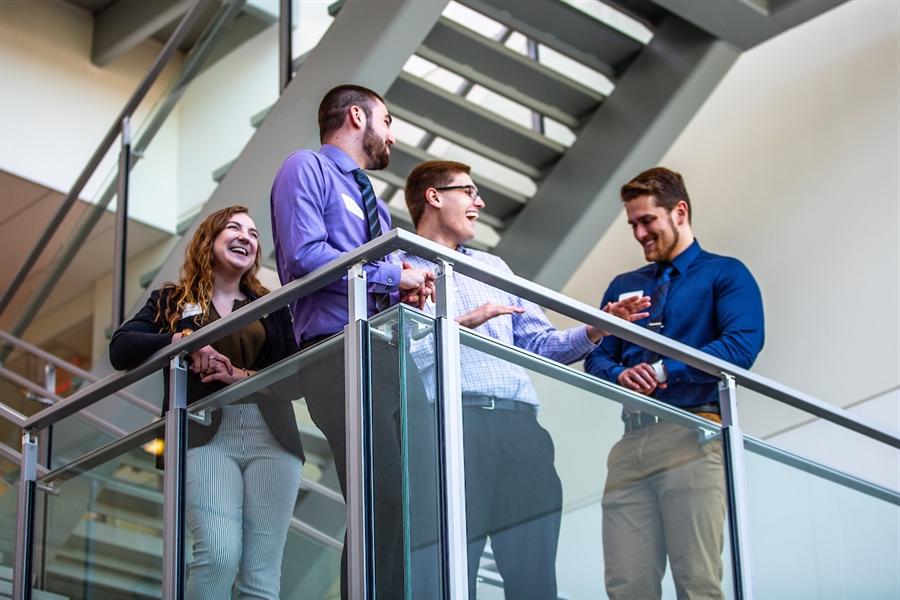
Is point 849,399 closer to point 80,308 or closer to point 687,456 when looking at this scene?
point 687,456

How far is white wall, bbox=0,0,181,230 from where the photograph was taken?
843cm

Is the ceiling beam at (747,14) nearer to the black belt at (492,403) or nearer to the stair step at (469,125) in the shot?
the stair step at (469,125)

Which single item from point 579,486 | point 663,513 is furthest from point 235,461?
point 663,513

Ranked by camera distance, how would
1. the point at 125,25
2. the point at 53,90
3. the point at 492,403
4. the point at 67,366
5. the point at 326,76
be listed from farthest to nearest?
the point at 125,25 < the point at 53,90 < the point at 67,366 < the point at 326,76 < the point at 492,403

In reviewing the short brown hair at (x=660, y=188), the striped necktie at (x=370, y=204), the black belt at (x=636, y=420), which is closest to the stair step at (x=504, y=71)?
the short brown hair at (x=660, y=188)

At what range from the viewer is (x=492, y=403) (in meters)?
3.16

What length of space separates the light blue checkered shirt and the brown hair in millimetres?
503

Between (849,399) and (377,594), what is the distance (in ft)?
10.6

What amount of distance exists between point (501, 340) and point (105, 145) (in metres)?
3.45

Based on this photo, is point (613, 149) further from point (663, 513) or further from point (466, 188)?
point (663, 513)

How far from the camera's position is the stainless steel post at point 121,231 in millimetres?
6281

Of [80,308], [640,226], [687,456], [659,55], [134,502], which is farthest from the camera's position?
[80,308]

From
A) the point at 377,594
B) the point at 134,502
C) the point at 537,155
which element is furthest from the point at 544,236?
the point at 377,594

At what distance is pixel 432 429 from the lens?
3012mm
